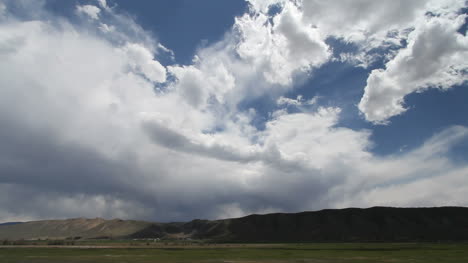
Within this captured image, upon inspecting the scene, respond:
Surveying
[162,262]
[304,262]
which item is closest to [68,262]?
[162,262]

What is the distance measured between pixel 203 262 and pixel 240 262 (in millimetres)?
6930

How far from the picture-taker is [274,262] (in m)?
60.8

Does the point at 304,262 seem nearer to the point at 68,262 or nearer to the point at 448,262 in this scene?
the point at 448,262

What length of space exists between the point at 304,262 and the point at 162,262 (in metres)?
26.4

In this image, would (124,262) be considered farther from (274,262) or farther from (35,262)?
(274,262)

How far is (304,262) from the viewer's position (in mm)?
61812

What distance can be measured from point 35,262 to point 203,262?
30.6 m

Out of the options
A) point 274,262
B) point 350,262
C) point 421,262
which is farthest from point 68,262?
point 421,262

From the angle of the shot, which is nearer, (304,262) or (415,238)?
(304,262)

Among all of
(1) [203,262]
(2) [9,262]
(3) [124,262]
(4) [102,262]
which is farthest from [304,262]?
(2) [9,262]

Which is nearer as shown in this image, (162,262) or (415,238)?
(162,262)

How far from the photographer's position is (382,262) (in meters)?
59.2

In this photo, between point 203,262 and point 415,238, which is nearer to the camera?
point 203,262

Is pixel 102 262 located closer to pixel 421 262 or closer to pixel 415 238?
pixel 421 262
